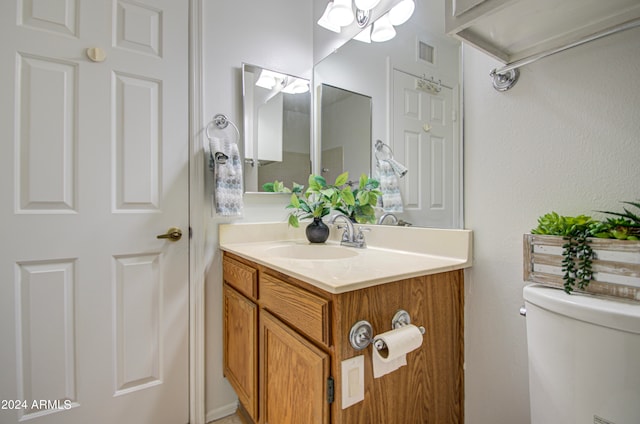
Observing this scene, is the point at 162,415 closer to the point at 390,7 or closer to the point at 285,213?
the point at 285,213

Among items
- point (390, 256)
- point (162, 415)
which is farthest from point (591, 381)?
point (162, 415)

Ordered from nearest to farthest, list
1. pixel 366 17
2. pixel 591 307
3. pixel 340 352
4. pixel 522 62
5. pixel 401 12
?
pixel 591 307 < pixel 340 352 < pixel 522 62 < pixel 401 12 < pixel 366 17

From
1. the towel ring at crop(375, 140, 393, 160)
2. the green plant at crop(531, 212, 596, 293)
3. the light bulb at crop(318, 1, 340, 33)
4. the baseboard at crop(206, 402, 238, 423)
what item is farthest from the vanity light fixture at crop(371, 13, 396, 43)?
the baseboard at crop(206, 402, 238, 423)

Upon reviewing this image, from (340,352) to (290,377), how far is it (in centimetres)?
28

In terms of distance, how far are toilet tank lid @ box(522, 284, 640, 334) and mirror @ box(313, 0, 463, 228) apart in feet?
1.19

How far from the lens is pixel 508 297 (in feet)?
2.88

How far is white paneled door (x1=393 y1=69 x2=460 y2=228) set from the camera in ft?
3.39

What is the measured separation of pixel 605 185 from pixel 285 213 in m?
1.34

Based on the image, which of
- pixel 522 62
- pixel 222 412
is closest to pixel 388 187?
pixel 522 62

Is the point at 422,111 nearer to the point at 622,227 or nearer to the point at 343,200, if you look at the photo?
the point at 343,200

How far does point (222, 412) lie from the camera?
4.81 ft

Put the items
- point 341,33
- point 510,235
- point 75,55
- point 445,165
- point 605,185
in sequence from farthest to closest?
point 341,33
point 75,55
point 445,165
point 510,235
point 605,185

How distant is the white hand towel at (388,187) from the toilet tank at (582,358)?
644 mm

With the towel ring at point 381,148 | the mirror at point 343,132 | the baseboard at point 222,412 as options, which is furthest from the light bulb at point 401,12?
the baseboard at point 222,412
